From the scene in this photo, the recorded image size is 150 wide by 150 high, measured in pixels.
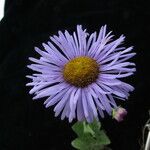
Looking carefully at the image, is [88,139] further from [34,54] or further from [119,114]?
[34,54]

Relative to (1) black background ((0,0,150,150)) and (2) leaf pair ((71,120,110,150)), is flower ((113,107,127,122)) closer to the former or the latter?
(2) leaf pair ((71,120,110,150))

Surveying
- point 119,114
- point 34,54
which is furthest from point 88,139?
point 34,54

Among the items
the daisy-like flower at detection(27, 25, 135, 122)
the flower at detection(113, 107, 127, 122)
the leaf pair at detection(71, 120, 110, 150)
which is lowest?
the leaf pair at detection(71, 120, 110, 150)

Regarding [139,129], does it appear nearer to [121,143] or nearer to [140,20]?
[121,143]

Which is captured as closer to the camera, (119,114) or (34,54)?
(119,114)

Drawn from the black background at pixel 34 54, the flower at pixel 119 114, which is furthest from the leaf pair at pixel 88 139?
the black background at pixel 34 54

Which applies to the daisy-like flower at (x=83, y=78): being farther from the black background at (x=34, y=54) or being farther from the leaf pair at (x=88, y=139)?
the black background at (x=34, y=54)

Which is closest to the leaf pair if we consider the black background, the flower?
the flower

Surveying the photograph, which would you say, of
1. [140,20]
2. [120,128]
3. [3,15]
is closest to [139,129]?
[120,128]
